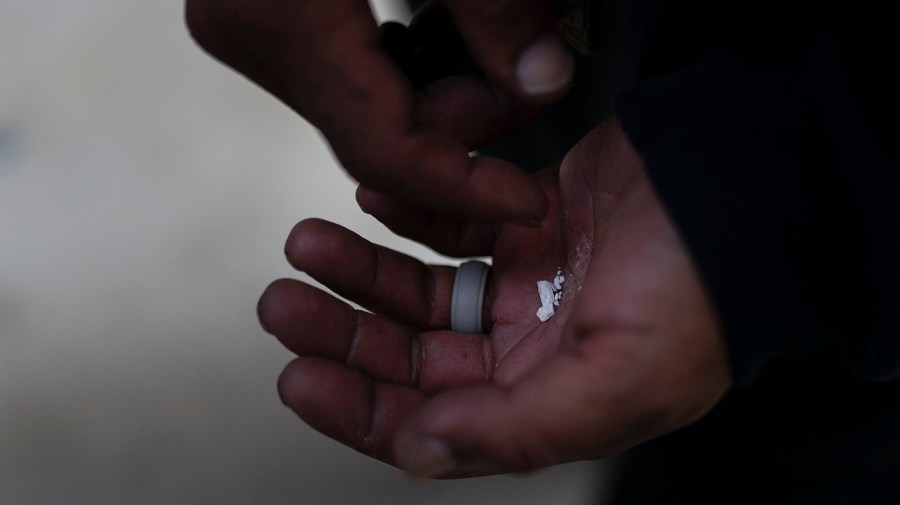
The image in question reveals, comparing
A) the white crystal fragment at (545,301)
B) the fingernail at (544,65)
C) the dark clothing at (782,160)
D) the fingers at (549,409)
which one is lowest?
the white crystal fragment at (545,301)

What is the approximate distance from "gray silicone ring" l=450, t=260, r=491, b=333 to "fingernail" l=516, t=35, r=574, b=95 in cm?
23

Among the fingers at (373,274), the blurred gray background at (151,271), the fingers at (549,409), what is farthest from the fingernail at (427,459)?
the blurred gray background at (151,271)

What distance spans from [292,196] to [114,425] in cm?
43

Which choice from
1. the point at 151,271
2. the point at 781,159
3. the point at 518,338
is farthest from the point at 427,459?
the point at 151,271

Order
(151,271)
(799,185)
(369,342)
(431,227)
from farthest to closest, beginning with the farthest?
(151,271) < (431,227) < (369,342) < (799,185)

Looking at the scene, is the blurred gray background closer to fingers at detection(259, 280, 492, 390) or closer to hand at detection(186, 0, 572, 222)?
fingers at detection(259, 280, 492, 390)

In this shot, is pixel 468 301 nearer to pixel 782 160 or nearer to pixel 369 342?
pixel 369 342

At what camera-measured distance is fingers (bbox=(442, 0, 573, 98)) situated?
571 millimetres

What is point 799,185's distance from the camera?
0.53 metres

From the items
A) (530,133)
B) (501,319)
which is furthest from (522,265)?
(530,133)

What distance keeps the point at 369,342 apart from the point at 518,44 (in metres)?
0.29

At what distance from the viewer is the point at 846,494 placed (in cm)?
83

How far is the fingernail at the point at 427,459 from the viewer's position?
1.78 feet

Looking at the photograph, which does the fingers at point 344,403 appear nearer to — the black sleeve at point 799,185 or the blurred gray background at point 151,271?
the black sleeve at point 799,185
